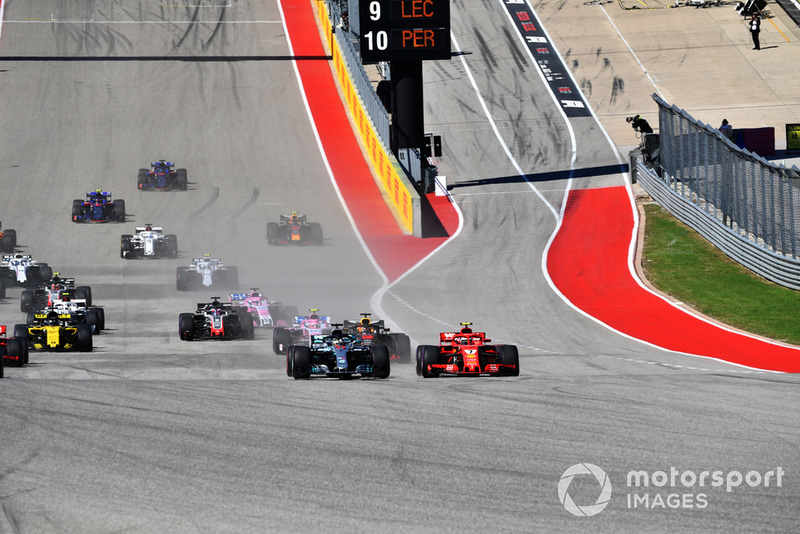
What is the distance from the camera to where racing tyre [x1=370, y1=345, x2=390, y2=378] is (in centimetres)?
2059

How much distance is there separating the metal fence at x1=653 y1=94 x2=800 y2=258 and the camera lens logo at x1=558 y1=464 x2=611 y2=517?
66.1 ft

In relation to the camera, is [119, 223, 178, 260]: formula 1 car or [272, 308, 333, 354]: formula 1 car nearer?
[272, 308, 333, 354]: formula 1 car

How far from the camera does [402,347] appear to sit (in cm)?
2355

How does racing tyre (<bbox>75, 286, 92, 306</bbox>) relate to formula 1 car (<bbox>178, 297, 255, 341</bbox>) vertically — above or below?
above

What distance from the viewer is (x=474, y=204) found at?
46.4 metres

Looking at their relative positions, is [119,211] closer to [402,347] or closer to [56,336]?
[56,336]

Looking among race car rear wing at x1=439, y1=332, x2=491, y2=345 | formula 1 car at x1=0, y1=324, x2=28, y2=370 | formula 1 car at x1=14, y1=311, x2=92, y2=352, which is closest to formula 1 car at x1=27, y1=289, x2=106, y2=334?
formula 1 car at x1=14, y1=311, x2=92, y2=352

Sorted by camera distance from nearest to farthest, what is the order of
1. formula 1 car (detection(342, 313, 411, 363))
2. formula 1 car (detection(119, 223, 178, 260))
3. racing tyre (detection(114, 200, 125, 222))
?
1. formula 1 car (detection(342, 313, 411, 363))
2. formula 1 car (detection(119, 223, 178, 260))
3. racing tyre (detection(114, 200, 125, 222))

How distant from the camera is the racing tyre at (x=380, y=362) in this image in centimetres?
2059

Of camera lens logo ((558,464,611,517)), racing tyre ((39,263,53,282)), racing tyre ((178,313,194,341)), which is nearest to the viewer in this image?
camera lens logo ((558,464,611,517))

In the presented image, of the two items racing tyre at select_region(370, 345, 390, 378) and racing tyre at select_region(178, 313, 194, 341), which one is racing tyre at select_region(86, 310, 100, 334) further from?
racing tyre at select_region(370, 345, 390, 378)

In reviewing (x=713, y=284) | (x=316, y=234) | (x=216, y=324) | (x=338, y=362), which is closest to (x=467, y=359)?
(x=338, y=362)

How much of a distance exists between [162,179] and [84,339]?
76.8ft

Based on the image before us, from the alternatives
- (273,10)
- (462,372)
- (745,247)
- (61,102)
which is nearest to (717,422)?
(462,372)
